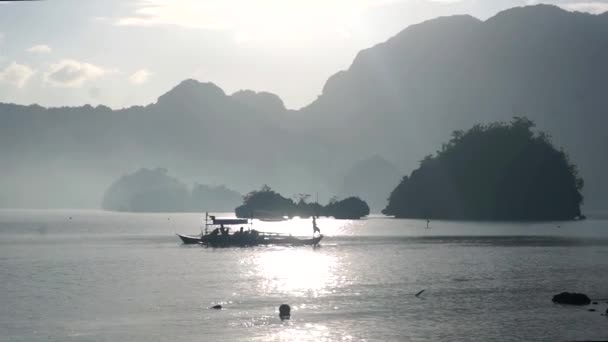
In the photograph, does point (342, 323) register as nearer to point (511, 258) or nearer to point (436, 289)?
point (436, 289)

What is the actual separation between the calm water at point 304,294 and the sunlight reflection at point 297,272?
20 cm

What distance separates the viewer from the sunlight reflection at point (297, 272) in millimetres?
77312

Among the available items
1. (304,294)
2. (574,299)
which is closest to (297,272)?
(304,294)

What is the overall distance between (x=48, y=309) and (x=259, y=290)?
68.1 feet

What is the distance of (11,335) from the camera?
51.8 metres

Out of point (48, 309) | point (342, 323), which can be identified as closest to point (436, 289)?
point (342, 323)

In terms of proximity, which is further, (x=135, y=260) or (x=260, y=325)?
(x=135, y=260)

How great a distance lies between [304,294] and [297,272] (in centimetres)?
2184

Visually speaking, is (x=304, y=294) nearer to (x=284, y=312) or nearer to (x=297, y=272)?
(x=284, y=312)

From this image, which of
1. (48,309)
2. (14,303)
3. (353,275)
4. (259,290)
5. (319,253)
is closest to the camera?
(48,309)

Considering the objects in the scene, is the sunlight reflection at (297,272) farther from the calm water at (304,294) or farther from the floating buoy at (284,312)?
the floating buoy at (284,312)

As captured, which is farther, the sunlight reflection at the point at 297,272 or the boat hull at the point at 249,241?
the boat hull at the point at 249,241

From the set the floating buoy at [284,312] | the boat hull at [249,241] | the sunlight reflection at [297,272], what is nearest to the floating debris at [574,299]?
the sunlight reflection at [297,272]

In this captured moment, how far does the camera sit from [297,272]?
308 feet
